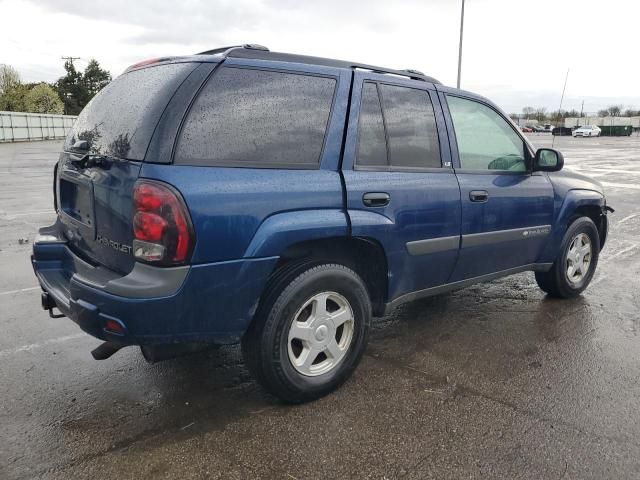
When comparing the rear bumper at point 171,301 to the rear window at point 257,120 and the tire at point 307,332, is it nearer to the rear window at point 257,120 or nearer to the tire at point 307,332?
the tire at point 307,332

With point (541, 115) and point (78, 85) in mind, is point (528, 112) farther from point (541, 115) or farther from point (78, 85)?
point (78, 85)

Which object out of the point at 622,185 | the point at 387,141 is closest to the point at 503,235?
the point at 387,141

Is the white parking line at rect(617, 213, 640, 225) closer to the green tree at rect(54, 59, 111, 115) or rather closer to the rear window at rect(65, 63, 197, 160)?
the rear window at rect(65, 63, 197, 160)

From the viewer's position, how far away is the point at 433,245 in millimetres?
3520

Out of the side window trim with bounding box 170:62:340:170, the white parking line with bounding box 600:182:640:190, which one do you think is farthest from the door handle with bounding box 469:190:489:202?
the white parking line with bounding box 600:182:640:190

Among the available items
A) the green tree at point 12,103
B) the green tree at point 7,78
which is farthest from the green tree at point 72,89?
the green tree at point 12,103

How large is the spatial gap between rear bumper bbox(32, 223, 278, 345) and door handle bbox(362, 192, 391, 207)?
2.33ft

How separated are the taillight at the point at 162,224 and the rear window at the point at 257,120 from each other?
195 mm

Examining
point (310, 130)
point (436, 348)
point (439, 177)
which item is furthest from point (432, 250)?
point (310, 130)

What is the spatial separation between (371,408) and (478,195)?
172 centimetres

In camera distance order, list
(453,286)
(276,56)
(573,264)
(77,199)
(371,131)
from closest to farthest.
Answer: (276,56) < (77,199) < (371,131) < (453,286) < (573,264)

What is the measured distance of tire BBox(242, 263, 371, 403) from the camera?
2.81 meters

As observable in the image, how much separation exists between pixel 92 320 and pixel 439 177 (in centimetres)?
232

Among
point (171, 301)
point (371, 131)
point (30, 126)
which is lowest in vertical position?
point (171, 301)
